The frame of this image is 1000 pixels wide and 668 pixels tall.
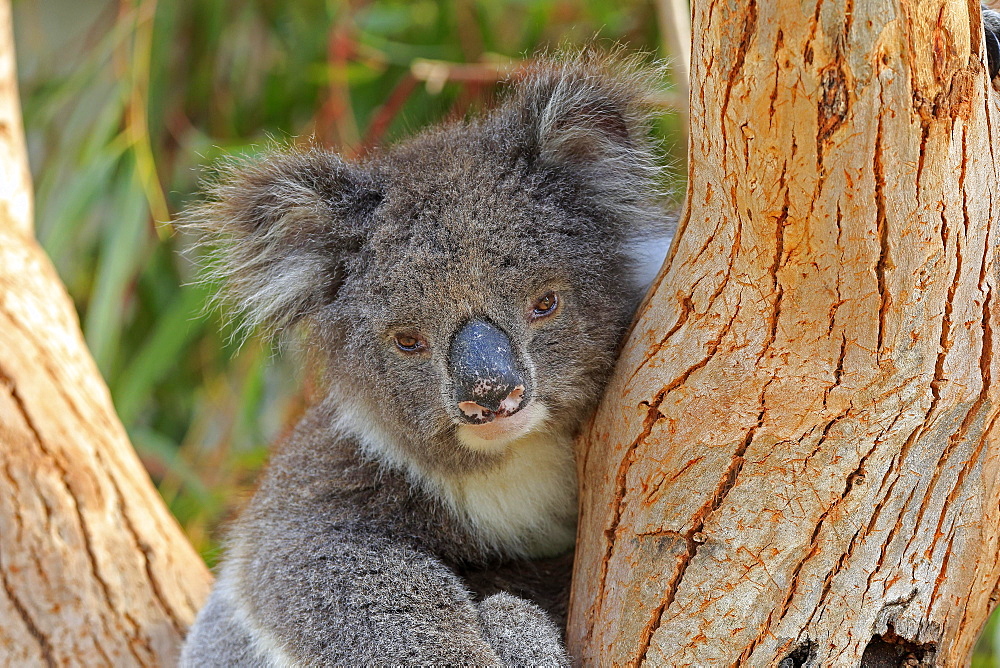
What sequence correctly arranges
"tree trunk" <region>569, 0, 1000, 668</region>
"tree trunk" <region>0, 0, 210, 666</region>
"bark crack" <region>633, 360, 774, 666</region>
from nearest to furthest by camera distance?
"tree trunk" <region>569, 0, 1000, 668</region> < "bark crack" <region>633, 360, 774, 666</region> < "tree trunk" <region>0, 0, 210, 666</region>

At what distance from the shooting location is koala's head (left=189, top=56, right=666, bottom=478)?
170 centimetres

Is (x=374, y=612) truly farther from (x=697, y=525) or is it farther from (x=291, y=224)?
(x=291, y=224)

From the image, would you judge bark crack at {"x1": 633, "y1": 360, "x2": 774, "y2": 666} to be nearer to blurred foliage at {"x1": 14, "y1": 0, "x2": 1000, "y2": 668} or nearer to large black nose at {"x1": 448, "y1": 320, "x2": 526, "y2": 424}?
large black nose at {"x1": 448, "y1": 320, "x2": 526, "y2": 424}

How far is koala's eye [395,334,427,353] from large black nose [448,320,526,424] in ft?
0.34

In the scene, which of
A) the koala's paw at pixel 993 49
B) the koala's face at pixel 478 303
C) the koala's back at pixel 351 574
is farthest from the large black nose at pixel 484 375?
the koala's paw at pixel 993 49

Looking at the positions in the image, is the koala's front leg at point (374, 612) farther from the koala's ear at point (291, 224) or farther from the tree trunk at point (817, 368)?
the koala's ear at point (291, 224)

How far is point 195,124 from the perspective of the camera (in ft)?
14.8

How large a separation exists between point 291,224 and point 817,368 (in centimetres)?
100

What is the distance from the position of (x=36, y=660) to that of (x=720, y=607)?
149 cm

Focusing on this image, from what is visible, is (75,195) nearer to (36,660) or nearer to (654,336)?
(36,660)

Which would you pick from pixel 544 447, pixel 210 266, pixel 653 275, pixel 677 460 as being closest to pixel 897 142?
pixel 677 460

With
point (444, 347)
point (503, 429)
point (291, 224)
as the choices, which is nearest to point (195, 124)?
point (291, 224)

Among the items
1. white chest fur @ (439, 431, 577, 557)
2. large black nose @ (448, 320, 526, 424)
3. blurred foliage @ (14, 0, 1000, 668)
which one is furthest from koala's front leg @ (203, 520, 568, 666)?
blurred foliage @ (14, 0, 1000, 668)

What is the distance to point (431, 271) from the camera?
1722 millimetres
